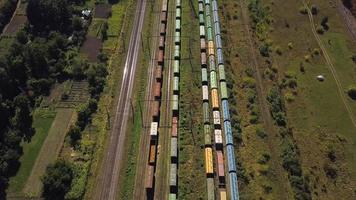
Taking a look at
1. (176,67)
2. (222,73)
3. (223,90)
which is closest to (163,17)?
(176,67)

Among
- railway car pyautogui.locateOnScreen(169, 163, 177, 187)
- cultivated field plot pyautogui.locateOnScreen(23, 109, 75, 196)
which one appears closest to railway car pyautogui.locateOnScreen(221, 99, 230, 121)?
railway car pyautogui.locateOnScreen(169, 163, 177, 187)

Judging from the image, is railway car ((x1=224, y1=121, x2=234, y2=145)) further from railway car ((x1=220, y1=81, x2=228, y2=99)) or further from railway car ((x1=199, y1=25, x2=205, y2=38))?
railway car ((x1=199, y1=25, x2=205, y2=38))

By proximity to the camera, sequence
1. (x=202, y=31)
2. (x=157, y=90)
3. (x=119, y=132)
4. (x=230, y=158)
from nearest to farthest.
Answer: (x=230, y=158), (x=119, y=132), (x=157, y=90), (x=202, y=31)

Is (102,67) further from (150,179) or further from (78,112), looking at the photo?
(150,179)

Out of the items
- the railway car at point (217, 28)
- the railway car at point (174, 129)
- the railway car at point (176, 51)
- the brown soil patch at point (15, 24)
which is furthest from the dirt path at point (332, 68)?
the brown soil patch at point (15, 24)

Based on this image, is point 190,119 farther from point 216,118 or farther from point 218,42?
point 218,42

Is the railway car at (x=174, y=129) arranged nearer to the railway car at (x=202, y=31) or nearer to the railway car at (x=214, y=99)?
the railway car at (x=214, y=99)
